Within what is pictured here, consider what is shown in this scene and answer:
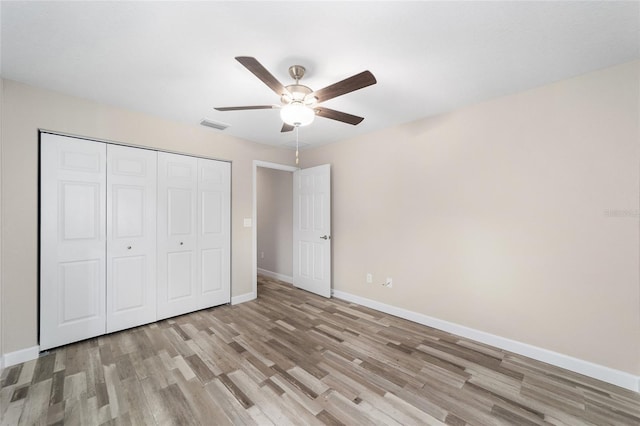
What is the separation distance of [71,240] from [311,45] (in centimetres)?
300

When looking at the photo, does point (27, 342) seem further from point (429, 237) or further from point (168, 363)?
point (429, 237)

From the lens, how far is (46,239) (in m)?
2.45

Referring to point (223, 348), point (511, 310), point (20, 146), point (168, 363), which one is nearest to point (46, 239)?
point (20, 146)

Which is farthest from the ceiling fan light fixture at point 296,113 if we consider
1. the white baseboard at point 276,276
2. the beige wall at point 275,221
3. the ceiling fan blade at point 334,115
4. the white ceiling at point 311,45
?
the white baseboard at point 276,276

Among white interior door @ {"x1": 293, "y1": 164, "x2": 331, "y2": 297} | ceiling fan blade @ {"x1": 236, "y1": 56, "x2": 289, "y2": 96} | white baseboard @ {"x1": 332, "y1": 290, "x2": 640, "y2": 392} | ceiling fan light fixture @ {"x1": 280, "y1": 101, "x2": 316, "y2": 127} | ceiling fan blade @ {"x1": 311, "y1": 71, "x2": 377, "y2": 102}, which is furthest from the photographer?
white interior door @ {"x1": 293, "y1": 164, "x2": 331, "y2": 297}

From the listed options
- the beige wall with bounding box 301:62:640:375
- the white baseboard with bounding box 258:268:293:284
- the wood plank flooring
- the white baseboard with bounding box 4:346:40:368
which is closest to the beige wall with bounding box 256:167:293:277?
the white baseboard with bounding box 258:268:293:284

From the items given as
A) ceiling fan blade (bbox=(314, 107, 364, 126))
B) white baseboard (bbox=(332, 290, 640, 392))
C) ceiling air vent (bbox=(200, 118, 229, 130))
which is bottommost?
white baseboard (bbox=(332, 290, 640, 392))

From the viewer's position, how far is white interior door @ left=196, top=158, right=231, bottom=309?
3523 millimetres

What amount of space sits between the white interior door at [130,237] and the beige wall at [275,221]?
2366 mm

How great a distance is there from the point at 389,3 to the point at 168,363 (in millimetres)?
3198

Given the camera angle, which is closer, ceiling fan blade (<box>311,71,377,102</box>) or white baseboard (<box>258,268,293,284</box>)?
ceiling fan blade (<box>311,71,377,102</box>)

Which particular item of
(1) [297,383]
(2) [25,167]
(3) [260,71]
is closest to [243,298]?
(1) [297,383]

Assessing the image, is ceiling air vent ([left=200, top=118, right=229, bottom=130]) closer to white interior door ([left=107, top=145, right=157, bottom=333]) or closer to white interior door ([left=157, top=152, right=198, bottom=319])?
white interior door ([left=157, top=152, right=198, bottom=319])

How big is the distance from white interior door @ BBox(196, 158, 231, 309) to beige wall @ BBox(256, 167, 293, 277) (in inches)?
56.2
